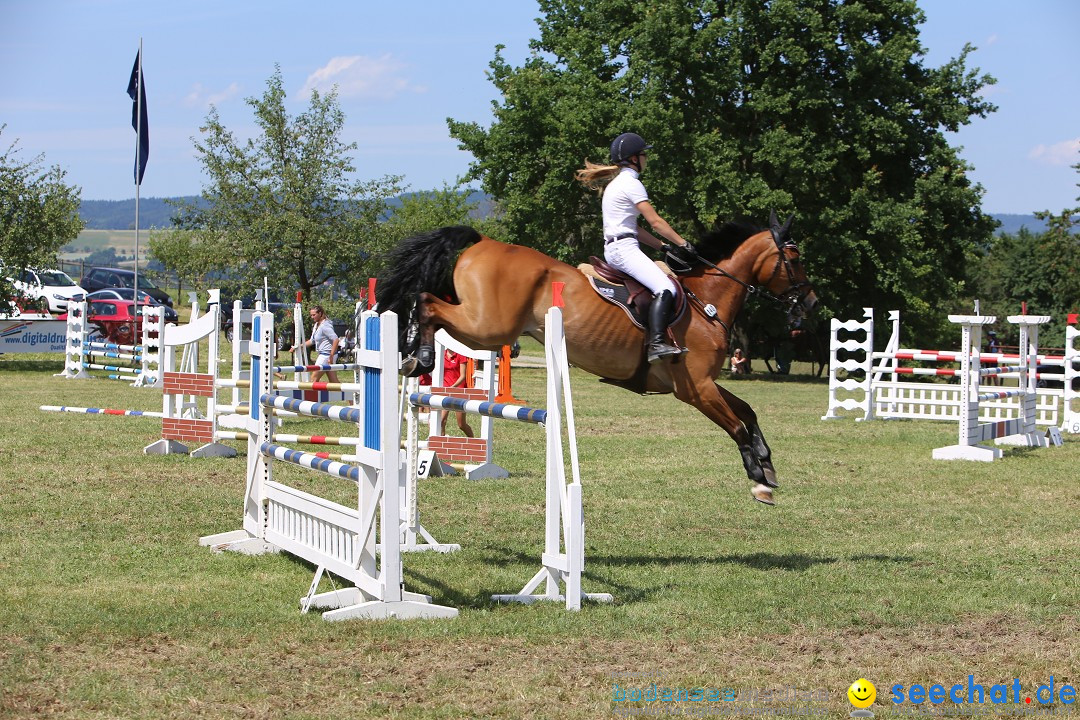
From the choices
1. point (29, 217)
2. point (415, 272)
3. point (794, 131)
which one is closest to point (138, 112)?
point (29, 217)

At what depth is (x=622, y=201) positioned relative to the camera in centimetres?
700

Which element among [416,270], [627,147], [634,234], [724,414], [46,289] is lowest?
[724,414]

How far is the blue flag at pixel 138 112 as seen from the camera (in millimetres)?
29875

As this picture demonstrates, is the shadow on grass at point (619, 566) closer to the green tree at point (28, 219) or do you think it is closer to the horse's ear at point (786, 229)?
the horse's ear at point (786, 229)

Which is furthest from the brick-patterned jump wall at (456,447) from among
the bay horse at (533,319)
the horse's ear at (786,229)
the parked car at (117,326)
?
the parked car at (117,326)

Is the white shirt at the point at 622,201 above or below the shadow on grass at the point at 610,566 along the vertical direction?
above

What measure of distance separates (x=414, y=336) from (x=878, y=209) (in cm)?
2597

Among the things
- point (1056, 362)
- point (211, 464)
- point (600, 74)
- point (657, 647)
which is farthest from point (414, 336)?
point (600, 74)

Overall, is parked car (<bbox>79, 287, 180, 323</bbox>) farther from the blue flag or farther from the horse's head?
the horse's head

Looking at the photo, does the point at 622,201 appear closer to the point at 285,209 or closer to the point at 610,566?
the point at 610,566

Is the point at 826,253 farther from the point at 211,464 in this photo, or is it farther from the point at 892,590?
the point at 892,590

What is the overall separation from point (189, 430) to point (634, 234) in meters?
6.34

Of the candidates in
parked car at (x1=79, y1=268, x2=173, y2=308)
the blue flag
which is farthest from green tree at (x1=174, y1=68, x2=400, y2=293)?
parked car at (x1=79, y1=268, x2=173, y2=308)

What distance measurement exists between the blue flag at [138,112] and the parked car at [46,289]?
12.7 ft
